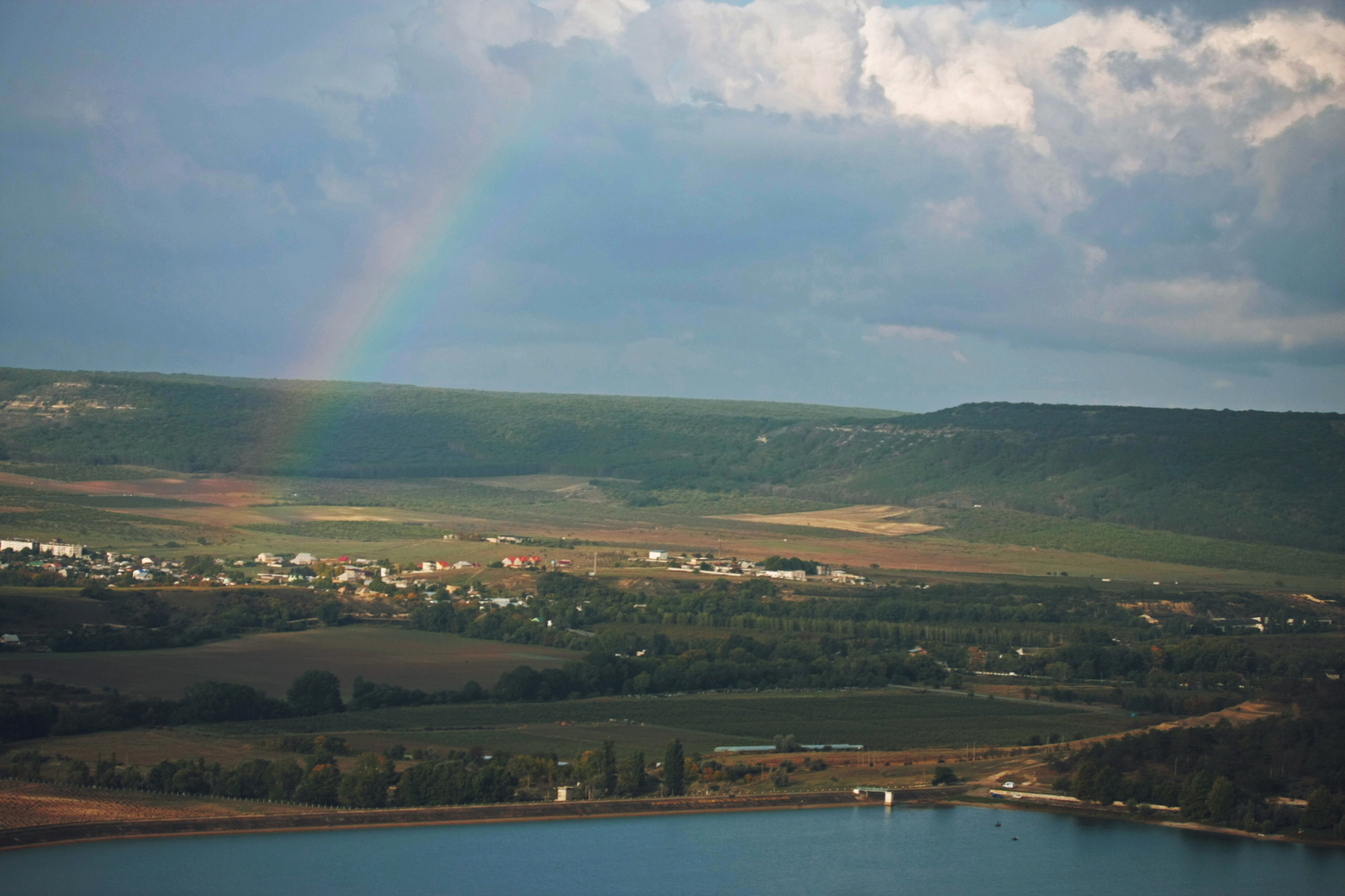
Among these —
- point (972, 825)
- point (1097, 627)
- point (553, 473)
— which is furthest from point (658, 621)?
point (553, 473)

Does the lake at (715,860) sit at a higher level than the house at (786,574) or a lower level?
lower

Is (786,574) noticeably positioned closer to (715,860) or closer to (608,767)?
(608,767)

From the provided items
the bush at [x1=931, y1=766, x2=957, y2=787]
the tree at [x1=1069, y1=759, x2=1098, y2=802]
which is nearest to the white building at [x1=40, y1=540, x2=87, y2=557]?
the bush at [x1=931, y1=766, x2=957, y2=787]

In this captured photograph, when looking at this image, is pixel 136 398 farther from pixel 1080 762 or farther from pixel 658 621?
pixel 1080 762

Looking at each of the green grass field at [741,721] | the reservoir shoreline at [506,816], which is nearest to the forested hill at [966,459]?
the green grass field at [741,721]

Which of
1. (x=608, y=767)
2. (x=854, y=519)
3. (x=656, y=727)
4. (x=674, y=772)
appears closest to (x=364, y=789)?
(x=608, y=767)

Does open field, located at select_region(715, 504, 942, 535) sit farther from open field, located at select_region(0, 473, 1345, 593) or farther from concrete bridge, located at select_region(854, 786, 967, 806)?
concrete bridge, located at select_region(854, 786, 967, 806)

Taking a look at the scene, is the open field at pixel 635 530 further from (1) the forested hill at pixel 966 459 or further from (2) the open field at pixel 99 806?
(2) the open field at pixel 99 806

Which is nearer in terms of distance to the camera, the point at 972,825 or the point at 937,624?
the point at 972,825
